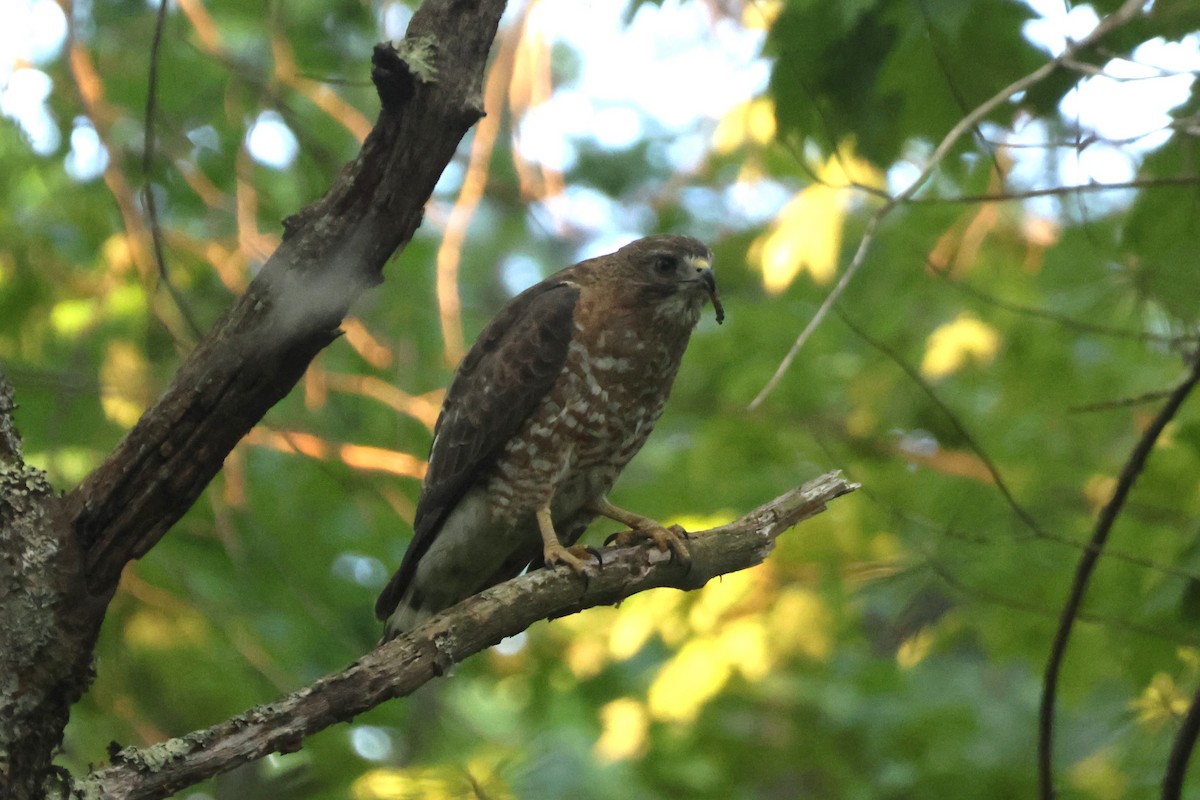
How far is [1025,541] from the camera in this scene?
14.0 ft

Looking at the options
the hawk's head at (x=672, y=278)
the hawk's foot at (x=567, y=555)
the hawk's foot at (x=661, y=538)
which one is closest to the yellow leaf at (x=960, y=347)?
the hawk's head at (x=672, y=278)

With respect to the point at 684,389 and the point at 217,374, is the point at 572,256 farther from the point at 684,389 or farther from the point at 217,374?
the point at 217,374

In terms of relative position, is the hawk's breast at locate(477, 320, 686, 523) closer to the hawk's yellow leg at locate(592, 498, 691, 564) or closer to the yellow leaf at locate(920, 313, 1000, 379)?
the hawk's yellow leg at locate(592, 498, 691, 564)

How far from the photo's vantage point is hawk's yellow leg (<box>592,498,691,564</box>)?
3367mm

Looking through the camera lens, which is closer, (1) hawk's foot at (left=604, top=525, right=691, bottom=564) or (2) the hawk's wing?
(1) hawk's foot at (left=604, top=525, right=691, bottom=564)

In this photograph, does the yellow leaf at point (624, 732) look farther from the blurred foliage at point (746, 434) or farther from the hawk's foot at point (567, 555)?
the hawk's foot at point (567, 555)

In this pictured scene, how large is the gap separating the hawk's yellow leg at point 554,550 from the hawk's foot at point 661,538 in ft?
0.70

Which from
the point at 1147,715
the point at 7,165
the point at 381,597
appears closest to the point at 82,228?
the point at 7,165

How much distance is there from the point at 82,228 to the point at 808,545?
378cm

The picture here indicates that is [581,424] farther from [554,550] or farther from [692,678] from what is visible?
[692,678]

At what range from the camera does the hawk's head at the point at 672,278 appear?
3.97 metres

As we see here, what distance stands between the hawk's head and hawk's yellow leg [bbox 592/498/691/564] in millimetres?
646

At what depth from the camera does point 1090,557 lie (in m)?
3.46

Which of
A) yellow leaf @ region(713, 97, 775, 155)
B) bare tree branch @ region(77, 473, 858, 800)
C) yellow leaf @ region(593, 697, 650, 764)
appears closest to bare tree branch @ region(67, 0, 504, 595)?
bare tree branch @ region(77, 473, 858, 800)
